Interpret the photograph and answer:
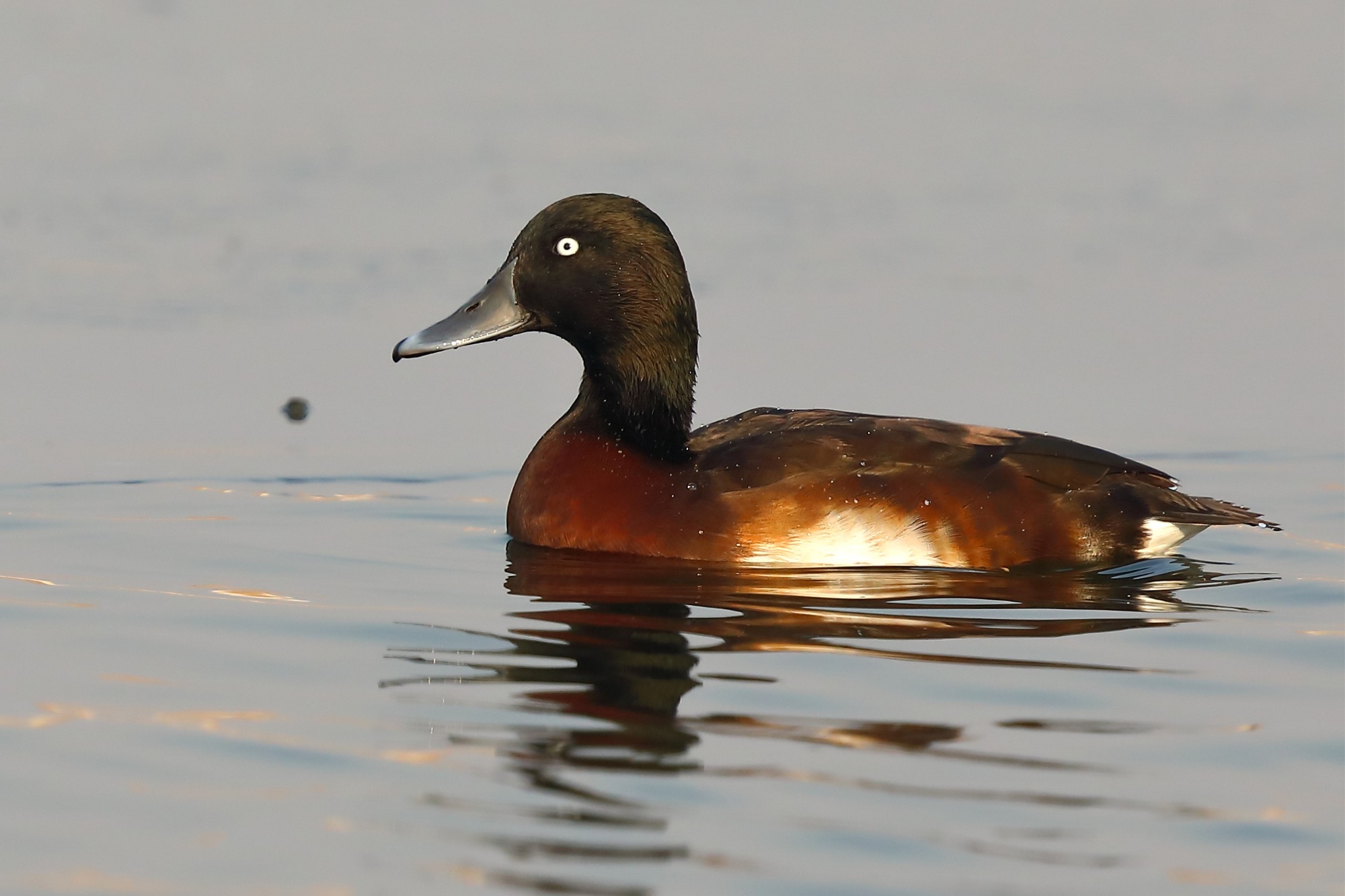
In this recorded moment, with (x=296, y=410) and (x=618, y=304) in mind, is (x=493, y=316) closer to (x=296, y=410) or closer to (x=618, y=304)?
(x=618, y=304)

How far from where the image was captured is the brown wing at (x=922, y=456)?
688cm

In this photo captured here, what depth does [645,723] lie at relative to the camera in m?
4.50

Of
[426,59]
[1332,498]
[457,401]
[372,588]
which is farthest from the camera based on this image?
[426,59]

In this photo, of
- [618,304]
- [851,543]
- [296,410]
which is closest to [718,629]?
[851,543]

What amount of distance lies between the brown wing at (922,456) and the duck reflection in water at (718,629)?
28cm

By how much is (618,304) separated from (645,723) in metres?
3.07

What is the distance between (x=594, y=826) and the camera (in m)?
3.76

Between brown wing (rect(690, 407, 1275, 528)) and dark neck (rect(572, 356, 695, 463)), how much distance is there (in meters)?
0.13

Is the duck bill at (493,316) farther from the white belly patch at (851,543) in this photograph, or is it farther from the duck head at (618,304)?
the white belly patch at (851,543)

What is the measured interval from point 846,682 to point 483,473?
3.71 metres

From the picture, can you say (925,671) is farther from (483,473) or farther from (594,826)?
(483,473)

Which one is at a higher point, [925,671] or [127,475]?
[127,475]

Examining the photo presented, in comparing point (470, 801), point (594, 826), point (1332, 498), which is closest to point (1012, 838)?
point (594, 826)

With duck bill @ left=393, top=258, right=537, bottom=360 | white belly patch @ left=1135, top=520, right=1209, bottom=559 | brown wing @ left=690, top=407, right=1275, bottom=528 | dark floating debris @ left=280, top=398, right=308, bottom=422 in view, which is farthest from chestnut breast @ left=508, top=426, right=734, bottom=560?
dark floating debris @ left=280, top=398, right=308, bottom=422
